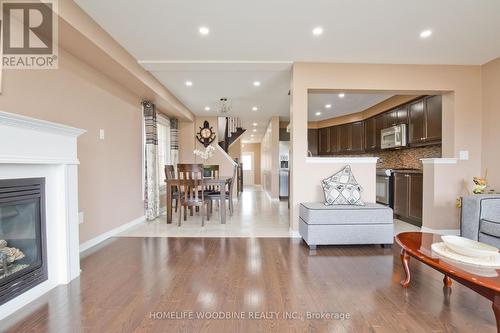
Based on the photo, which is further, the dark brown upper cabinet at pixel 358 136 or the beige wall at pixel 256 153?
the beige wall at pixel 256 153

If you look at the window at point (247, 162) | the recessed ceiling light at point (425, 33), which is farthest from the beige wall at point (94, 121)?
the window at point (247, 162)

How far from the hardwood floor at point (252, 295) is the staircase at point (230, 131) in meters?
4.47

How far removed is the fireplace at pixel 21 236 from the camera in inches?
66.4

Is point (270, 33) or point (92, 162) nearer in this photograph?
point (270, 33)

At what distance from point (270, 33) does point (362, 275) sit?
269 centimetres

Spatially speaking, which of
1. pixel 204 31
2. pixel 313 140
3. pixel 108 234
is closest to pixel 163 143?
pixel 108 234

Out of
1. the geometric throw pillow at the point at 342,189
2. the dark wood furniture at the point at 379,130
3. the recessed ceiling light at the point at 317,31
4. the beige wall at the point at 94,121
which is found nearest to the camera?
the beige wall at the point at 94,121

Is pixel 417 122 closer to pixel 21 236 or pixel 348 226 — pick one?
pixel 348 226

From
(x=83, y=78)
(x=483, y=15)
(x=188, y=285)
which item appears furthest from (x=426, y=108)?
(x=83, y=78)

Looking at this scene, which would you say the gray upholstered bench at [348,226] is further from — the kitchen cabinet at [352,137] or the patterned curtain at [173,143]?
the patterned curtain at [173,143]

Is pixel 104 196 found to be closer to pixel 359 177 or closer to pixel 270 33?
pixel 270 33

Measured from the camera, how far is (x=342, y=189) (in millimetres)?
3096

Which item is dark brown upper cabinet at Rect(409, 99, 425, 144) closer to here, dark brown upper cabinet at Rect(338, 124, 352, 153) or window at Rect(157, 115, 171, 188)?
dark brown upper cabinet at Rect(338, 124, 352, 153)

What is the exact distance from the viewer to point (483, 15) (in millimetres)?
2338
